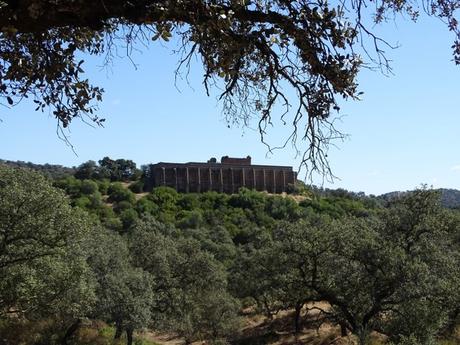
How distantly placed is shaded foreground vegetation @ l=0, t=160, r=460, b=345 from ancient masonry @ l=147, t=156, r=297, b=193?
70.1 meters

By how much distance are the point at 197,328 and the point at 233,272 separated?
9.66 meters

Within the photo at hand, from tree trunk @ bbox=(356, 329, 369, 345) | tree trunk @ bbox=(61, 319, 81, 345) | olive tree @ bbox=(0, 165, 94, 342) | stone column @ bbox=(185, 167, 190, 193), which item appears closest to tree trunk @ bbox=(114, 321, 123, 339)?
tree trunk @ bbox=(61, 319, 81, 345)

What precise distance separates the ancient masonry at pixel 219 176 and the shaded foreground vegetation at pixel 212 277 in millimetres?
70134

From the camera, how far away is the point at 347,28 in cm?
371

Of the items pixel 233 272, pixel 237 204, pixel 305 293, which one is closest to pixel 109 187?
pixel 237 204

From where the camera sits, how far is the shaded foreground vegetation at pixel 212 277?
18.2 m

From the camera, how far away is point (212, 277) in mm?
32656

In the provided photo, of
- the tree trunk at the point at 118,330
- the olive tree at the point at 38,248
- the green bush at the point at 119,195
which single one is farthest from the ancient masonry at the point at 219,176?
the olive tree at the point at 38,248

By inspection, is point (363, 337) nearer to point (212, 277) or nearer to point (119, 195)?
point (212, 277)

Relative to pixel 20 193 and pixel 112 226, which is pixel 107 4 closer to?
pixel 20 193

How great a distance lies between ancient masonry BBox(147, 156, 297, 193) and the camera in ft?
346

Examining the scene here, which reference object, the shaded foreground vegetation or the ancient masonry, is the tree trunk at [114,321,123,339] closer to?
the shaded foreground vegetation

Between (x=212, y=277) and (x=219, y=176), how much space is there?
69333mm

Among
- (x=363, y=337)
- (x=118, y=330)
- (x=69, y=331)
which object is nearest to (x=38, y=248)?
(x=69, y=331)
